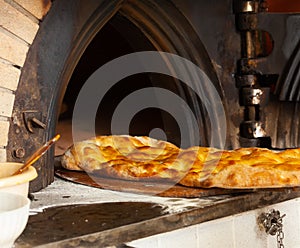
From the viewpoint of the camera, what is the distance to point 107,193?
1.73m

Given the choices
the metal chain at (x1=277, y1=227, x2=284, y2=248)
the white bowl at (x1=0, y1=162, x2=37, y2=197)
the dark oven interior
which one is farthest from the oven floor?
the dark oven interior

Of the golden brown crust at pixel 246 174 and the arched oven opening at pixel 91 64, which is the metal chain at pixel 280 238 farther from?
the arched oven opening at pixel 91 64

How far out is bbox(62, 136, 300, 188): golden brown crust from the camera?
166cm

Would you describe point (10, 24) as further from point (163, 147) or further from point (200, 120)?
point (200, 120)

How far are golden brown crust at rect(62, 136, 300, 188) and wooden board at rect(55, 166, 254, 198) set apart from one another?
17 millimetres

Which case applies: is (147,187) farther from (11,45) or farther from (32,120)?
(11,45)

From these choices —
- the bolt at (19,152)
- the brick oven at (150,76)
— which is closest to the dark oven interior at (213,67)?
the brick oven at (150,76)

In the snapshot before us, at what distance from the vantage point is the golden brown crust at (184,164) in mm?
1657

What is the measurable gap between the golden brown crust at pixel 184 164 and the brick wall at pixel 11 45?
1.12ft

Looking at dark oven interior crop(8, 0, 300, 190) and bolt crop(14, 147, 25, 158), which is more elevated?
dark oven interior crop(8, 0, 300, 190)

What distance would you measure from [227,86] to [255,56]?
0.63ft

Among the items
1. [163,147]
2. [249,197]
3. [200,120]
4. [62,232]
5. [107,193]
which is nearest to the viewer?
[62,232]

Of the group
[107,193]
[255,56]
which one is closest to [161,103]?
[255,56]

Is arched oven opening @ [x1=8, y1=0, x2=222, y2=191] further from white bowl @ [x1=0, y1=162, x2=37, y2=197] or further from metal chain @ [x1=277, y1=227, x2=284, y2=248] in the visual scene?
metal chain @ [x1=277, y1=227, x2=284, y2=248]
